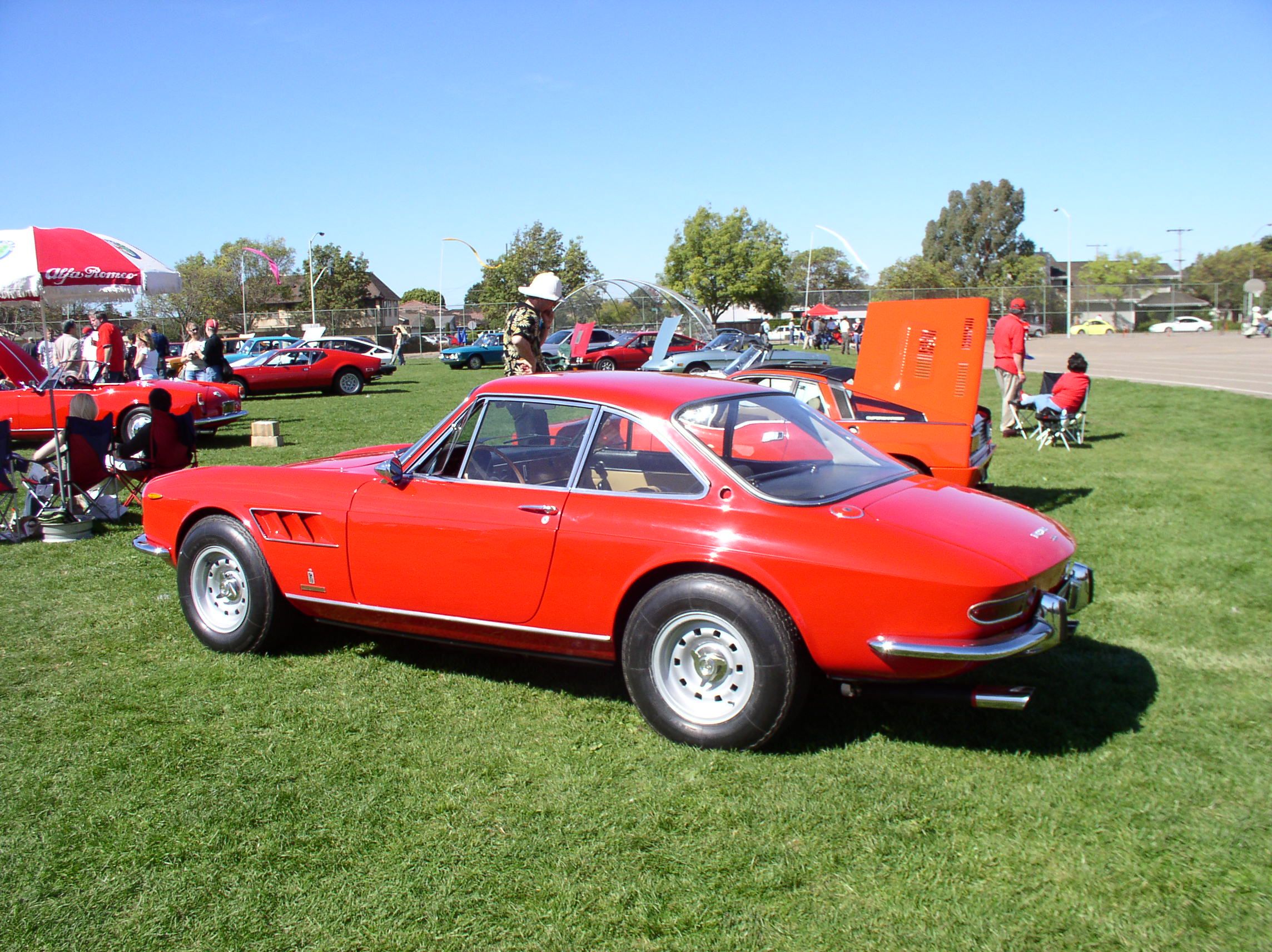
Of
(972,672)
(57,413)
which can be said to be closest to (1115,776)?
(972,672)

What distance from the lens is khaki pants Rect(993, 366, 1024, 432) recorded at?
1244 centimetres

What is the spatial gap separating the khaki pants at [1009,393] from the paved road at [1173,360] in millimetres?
6258

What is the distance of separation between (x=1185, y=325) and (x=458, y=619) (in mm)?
58051

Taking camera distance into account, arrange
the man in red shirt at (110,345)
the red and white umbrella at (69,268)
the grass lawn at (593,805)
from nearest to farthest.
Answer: the grass lawn at (593,805), the red and white umbrella at (69,268), the man in red shirt at (110,345)

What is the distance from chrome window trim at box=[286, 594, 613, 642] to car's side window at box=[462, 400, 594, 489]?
2.00 feet

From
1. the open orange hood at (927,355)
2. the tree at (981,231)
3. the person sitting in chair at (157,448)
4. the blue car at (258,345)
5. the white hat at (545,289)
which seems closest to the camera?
the white hat at (545,289)

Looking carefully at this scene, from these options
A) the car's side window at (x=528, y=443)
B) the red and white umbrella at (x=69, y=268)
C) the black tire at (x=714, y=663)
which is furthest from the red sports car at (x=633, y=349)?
the black tire at (x=714, y=663)

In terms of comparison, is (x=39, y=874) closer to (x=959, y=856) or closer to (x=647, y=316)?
(x=959, y=856)

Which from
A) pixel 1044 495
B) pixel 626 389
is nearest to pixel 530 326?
pixel 626 389

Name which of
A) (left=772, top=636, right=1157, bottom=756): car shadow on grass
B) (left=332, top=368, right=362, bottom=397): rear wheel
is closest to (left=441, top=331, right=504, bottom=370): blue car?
(left=332, top=368, right=362, bottom=397): rear wheel

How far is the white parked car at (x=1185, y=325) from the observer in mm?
51312

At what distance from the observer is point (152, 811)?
317 centimetres

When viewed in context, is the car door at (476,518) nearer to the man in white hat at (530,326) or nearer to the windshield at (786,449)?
the windshield at (786,449)

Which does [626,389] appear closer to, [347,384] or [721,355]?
[347,384]
